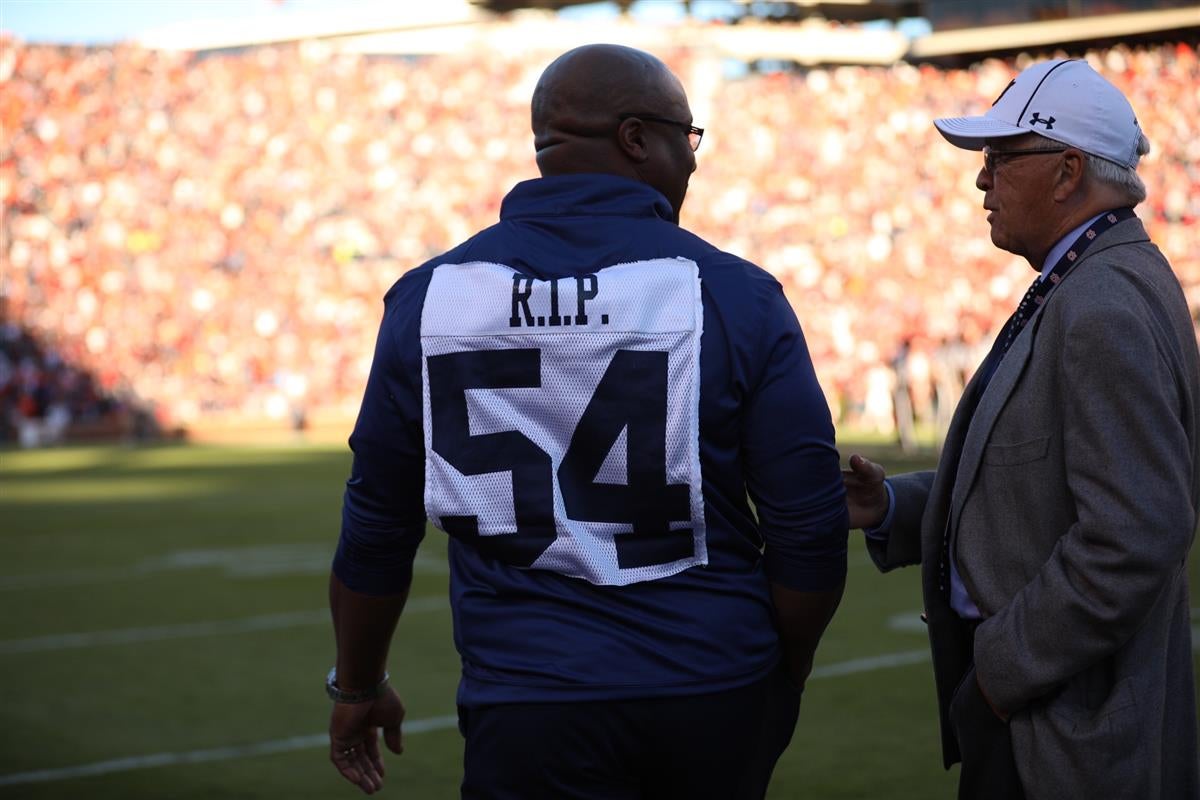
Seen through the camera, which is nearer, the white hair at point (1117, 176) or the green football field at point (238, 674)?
the white hair at point (1117, 176)

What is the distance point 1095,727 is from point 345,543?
3.89ft

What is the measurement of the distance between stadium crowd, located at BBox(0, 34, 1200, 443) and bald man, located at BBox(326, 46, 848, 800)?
21.8 metres

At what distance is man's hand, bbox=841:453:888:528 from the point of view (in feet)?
9.37

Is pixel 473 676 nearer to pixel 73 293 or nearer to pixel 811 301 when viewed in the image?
pixel 811 301

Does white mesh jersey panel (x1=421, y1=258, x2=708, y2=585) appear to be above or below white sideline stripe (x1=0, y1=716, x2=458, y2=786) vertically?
above

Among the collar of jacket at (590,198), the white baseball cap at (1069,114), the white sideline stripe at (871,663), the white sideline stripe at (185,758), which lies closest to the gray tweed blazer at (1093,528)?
the white baseball cap at (1069,114)

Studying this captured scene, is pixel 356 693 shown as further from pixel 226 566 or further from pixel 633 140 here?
pixel 226 566

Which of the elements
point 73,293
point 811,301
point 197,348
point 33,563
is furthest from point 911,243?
point 33,563

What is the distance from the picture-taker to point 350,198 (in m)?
31.4

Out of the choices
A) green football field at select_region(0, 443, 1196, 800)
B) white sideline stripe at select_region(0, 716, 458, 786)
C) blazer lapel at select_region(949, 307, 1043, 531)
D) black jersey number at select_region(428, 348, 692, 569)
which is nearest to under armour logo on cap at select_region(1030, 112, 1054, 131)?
blazer lapel at select_region(949, 307, 1043, 531)

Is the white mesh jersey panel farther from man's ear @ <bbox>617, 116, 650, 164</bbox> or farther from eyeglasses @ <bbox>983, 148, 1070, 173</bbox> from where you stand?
eyeglasses @ <bbox>983, 148, 1070, 173</bbox>

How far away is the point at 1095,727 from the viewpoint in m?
2.38

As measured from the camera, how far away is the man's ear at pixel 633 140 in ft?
7.73

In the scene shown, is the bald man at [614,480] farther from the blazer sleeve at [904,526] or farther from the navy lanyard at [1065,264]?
the blazer sleeve at [904,526]
